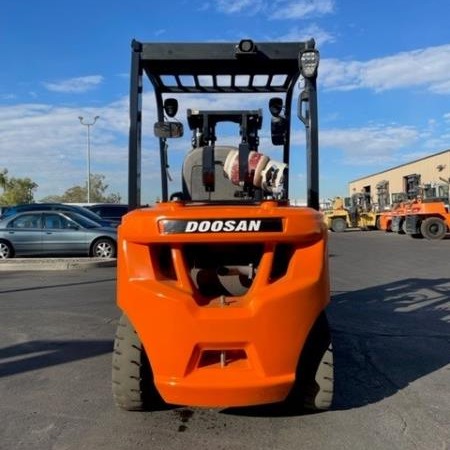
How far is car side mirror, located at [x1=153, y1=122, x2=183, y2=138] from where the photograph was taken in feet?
17.2

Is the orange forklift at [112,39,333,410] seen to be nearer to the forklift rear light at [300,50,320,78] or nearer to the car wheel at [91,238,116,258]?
the forklift rear light at [300,50,320,78]

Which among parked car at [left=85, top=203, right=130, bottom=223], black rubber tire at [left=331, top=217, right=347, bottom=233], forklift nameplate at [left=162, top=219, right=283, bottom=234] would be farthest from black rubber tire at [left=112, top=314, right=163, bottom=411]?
black rubber tire at [left=331, top=217, right=347, bottom=233]

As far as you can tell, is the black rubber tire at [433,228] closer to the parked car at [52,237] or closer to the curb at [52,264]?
the parked car at [52,237]

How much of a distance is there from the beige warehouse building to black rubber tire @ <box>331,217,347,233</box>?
3.89 metres

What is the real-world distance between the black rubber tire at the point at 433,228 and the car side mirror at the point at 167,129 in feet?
77.3

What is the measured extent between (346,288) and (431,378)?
18.5 feet

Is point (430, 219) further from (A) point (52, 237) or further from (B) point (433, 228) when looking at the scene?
(A) point (52, 237)

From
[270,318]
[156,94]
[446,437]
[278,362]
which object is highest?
[156,94]

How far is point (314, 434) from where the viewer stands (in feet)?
12.8

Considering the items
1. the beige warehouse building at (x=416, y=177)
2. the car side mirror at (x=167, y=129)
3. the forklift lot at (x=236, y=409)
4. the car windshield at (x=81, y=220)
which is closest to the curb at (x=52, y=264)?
the car windshield at (x=81, y=220)

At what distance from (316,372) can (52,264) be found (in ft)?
37.5

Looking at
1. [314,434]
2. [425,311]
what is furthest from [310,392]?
[425,311]

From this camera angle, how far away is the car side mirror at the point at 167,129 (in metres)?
5.24

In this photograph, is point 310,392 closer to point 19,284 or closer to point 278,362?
point 278,362
